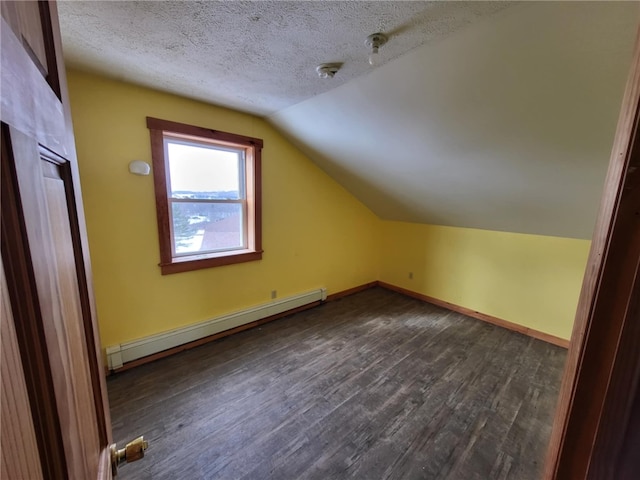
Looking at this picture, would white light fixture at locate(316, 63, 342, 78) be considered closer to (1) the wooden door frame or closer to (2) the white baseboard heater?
(1) the wooden door frame

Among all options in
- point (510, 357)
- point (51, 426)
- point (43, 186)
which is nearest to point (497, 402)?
point (510, 357)

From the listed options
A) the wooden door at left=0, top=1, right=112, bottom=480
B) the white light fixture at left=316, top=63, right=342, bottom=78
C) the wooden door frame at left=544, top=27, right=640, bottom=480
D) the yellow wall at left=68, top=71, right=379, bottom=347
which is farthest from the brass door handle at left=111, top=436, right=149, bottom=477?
the white light fixture at left=316, top=63, right=342, bottom=78

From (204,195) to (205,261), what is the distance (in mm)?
645

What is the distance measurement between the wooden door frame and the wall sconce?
2.64 metres

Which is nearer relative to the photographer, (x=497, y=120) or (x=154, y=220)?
(x=497, y=120)

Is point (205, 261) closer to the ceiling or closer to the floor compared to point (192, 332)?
closer to the ceiling

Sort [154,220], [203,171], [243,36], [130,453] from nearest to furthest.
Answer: [130,453] → [243,36] → [154,220] → [203,171]

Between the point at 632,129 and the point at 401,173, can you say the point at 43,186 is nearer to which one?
the point at 632,129

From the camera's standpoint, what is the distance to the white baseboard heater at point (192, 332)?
7.50 feet

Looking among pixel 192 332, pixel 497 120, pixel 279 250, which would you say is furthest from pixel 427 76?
pixel 192 332

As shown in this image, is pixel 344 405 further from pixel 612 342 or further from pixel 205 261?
pixel 612 342

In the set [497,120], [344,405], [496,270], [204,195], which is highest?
[497,120]

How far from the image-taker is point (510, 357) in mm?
2617

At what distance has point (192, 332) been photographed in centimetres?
265
